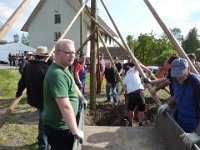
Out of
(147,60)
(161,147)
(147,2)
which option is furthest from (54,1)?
(161,147)

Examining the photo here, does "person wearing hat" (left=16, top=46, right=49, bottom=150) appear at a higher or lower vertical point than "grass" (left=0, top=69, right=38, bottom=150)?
higher

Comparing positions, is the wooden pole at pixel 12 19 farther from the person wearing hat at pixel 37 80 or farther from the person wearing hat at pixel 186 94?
the person wearing hat at pixel 186 94

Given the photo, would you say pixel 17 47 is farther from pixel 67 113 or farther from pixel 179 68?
pixel 67 113

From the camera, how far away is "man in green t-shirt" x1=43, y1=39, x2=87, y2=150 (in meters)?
3.23

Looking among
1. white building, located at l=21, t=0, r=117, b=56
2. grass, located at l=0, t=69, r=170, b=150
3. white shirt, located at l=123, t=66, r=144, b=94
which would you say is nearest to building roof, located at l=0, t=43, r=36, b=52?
white building, located at l=21, t=0, r=117, b=56

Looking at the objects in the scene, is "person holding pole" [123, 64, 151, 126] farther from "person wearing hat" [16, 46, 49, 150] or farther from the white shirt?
"person wearing hat" [16, 46, 49, 150]

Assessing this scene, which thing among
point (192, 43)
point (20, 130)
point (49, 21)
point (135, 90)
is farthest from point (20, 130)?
point (192, 43)

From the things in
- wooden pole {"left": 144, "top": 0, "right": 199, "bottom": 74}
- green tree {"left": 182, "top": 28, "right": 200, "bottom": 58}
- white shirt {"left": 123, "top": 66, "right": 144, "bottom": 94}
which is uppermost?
green tree {"left": 182, "top": 28, "right": 200, "bottom": 58}

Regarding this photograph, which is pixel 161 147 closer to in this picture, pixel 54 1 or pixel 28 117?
pixel 28 117

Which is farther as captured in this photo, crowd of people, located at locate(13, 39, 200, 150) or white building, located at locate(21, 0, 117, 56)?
white building, located at locate(21, 0, 117, 56)

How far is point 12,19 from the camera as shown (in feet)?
18.0

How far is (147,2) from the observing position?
6.93 metres

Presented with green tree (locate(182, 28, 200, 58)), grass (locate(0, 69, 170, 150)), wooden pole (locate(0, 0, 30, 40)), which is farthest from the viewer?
green tree (locate(182, 28, 200, 58))

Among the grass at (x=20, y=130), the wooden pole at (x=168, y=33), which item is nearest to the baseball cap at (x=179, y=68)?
the wooden pole at (x=168, y=33)
